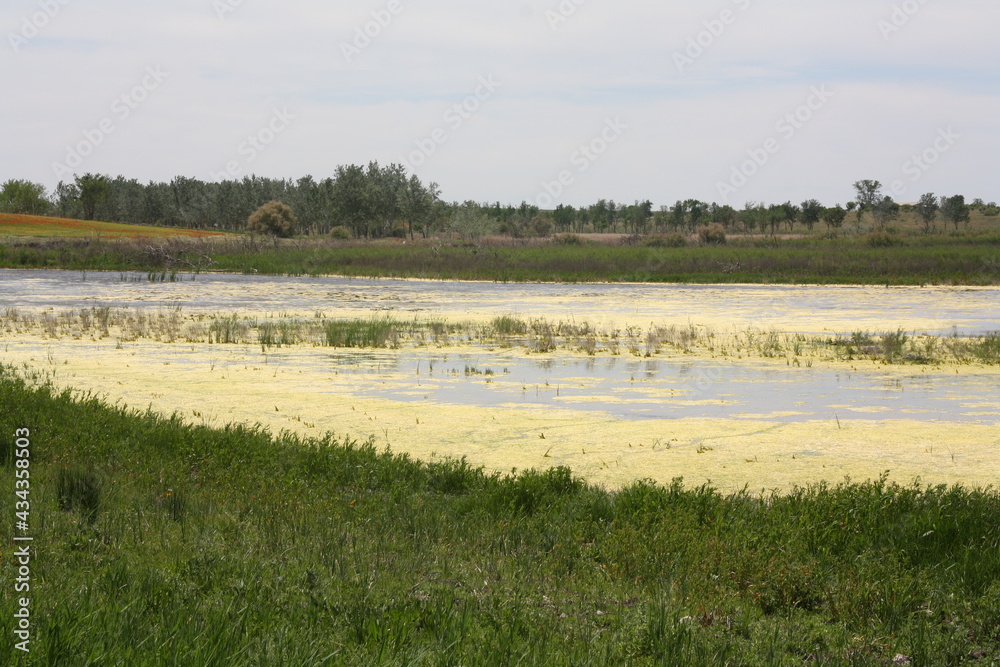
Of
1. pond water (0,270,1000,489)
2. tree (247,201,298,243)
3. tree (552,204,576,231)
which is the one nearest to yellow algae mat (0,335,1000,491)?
pond water (0,270,1000,489)

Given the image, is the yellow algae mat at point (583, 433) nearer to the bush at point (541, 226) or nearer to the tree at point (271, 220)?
the tree at point (271, 220)

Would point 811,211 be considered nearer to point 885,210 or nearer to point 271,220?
point 885,210

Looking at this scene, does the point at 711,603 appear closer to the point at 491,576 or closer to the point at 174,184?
the point at 491,576

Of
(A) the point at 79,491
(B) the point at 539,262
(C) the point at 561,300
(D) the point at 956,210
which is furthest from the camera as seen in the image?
(D) the point at 956,210

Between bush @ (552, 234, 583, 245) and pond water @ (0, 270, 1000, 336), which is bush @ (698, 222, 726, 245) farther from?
pond water @ (0, 270, 1000, 336)

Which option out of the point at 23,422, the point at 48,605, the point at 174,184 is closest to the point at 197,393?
the point at 23,422

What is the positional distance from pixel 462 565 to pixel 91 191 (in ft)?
411

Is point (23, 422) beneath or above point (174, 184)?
beneath

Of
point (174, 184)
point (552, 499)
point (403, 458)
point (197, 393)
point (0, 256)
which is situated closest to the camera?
point (552, 499)

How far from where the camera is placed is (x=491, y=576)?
6211 mm

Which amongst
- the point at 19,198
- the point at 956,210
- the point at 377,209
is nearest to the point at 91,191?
the point at 19,198

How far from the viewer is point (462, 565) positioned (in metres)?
6.40

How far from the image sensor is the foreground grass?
4.68 metres

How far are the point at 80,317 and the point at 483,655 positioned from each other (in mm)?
25141
